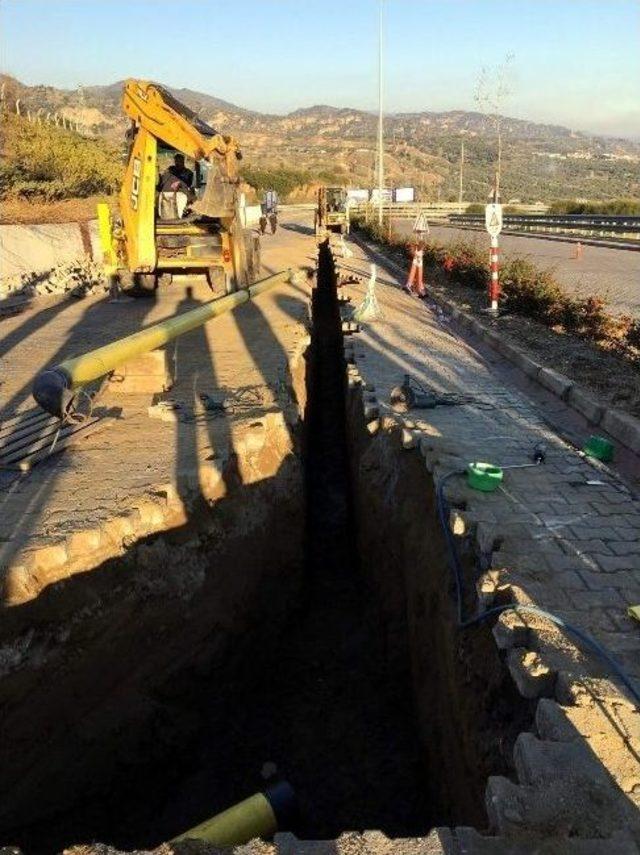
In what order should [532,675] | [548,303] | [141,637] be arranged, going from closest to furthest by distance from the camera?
[532,675] → [141,637] → [548,303]

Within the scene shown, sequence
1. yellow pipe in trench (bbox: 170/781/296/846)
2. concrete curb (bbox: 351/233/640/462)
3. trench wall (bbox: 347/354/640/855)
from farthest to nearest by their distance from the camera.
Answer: concrete curb (bbox: 351/233/640/462)
yellow pipe in trench (bbox: 170/781/296/846)
trench wall (bbox: 347/354/640/855)

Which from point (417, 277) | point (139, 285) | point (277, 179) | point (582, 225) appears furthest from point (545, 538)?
point (277, 179)

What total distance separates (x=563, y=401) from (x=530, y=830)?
587 centimetres

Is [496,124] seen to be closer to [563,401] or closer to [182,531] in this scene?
[563,401]

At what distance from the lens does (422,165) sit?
10869 centimetres

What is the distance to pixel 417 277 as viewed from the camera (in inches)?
588

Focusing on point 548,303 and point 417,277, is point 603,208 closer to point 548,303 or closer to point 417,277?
point 417,277

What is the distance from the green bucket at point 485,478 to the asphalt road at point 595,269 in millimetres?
7333

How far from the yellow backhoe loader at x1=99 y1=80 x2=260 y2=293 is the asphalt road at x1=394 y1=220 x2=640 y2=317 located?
6.44 m

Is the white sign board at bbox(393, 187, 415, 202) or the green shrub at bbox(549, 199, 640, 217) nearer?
the green shrub at bbox(549, 199, 640, 217)

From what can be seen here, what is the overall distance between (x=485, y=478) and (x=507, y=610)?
4.93 ft

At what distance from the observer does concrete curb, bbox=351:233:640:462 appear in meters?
6.19

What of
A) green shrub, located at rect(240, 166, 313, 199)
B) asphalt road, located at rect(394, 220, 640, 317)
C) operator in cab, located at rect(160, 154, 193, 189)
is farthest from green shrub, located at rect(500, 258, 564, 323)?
green shrub, located at rect(240, 166, 313, 199)

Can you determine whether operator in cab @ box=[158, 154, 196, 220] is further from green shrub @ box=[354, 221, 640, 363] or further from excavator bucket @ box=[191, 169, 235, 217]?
green shrub @ box=[354, 221, 640, 363]
